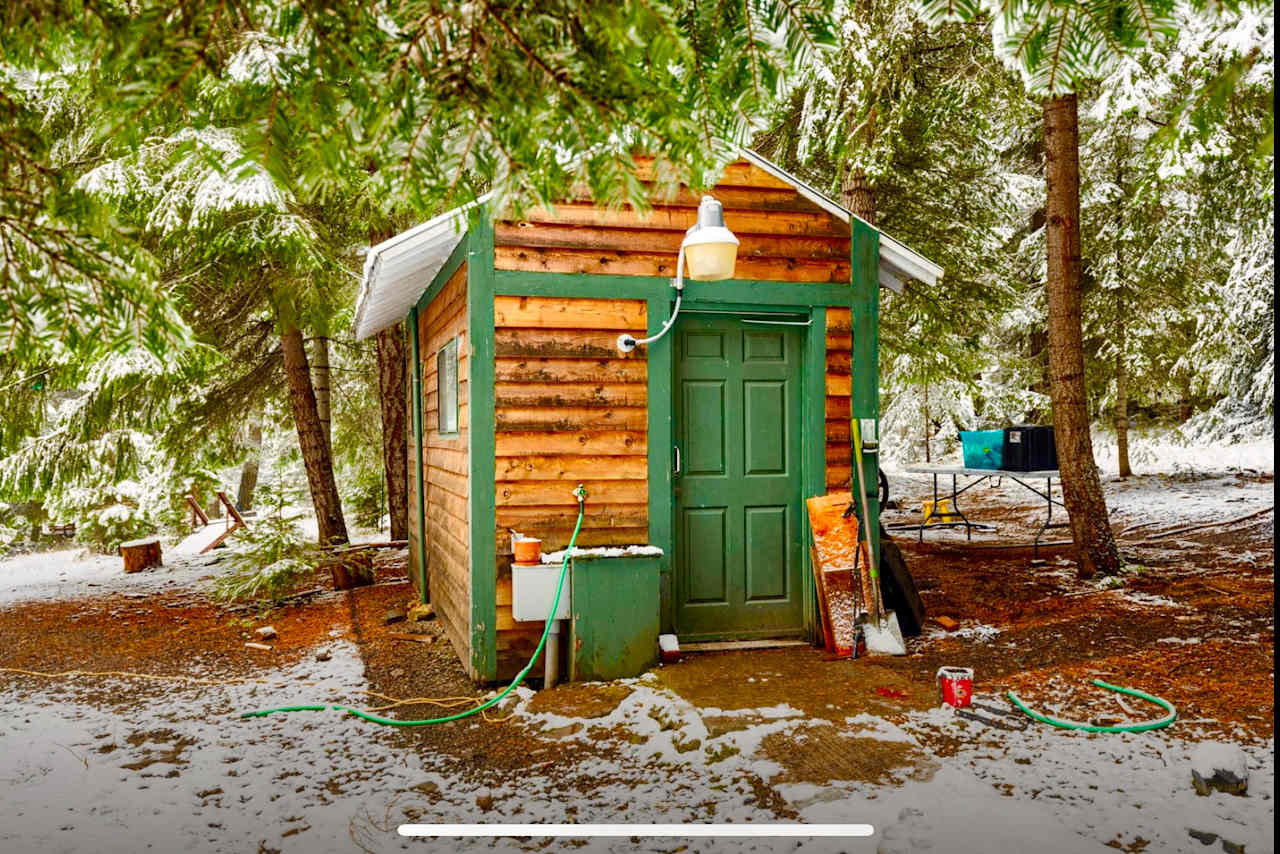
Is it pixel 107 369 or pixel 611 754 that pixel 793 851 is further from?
pixel 107 369

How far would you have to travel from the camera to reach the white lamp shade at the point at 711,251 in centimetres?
483

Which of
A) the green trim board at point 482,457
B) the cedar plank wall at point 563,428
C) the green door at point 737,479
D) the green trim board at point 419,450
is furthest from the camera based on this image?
the green trim board at point 419,450

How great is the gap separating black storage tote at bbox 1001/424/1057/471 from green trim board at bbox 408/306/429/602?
19.8ft

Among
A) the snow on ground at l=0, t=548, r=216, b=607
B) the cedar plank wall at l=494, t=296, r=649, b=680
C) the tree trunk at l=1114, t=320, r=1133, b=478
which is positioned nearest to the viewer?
the cedar plank wall at l=494, t=296, r=649, b=680

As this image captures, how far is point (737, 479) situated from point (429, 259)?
2747mm

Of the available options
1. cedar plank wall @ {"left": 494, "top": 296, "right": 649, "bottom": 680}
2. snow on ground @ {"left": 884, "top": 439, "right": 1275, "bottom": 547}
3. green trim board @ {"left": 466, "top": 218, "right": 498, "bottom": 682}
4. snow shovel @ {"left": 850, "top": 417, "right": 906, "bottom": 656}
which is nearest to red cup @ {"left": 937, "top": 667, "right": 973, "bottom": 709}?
snow shovel @ {"left": 850, "top": 417, "right": 906, "bottom": 656}

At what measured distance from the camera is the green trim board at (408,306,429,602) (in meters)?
8.07

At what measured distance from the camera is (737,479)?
594cm

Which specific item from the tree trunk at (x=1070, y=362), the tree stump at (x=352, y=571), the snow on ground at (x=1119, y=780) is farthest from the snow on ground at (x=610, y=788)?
the tree stump at (x=352, y=571)

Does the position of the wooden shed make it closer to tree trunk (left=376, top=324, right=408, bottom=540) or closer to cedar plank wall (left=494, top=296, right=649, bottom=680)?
cedar plank wall (left=494, top=296, right=649, bottom=680)

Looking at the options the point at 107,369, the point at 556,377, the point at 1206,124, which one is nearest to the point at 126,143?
the point at 1206,124

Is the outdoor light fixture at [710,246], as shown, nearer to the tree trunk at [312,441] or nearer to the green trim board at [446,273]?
the green trim board at [446,273]

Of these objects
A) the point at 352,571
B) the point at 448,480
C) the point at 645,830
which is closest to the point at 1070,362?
the point at 448,480

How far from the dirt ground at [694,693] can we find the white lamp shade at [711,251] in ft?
8.03
